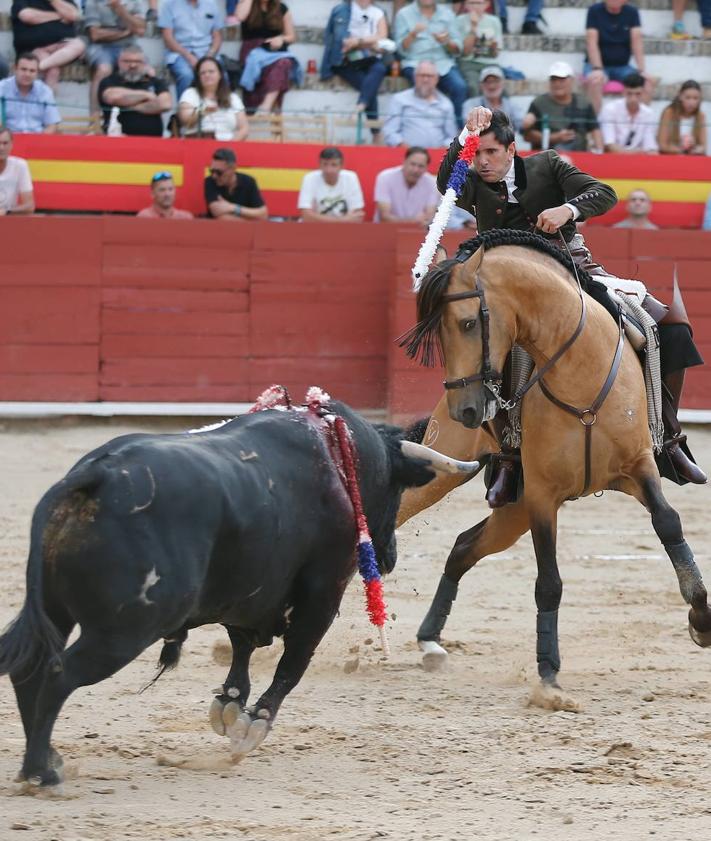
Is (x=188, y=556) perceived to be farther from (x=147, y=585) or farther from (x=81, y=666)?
(x=81, y=666)

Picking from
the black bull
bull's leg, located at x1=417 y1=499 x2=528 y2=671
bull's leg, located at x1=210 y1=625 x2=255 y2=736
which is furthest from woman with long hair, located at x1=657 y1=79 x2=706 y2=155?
bull's leg, located at x1=210 y1=625 x2=255 y2=736

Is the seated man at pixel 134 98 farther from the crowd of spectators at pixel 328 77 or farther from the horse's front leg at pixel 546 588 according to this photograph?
the horse's front leg at pixel 546 588

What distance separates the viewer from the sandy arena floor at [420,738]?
3.80m

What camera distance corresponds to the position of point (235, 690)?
4.48m

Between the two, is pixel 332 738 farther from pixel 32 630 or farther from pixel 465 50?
pixel 465 50

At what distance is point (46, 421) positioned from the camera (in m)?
10.8

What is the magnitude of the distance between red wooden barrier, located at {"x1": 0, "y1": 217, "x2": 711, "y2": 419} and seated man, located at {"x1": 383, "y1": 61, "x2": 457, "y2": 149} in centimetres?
98

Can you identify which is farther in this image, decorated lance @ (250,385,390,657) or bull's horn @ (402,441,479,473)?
bull's horn @ (402,441,479,473)

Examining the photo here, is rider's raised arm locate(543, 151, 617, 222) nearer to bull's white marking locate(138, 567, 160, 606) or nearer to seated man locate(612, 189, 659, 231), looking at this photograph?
bull's white marking locate(138, 567, 160, 606)

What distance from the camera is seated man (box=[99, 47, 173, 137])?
37.0 feet

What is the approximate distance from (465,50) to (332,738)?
8.76m

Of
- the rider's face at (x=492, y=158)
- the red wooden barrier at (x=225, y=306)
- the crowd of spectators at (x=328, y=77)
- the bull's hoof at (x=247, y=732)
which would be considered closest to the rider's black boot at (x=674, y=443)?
the rider's face at (x=492, y=158)

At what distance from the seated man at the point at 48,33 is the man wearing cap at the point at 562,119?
373 centimetres

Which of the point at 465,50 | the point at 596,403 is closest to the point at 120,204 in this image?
the point at 465,50
